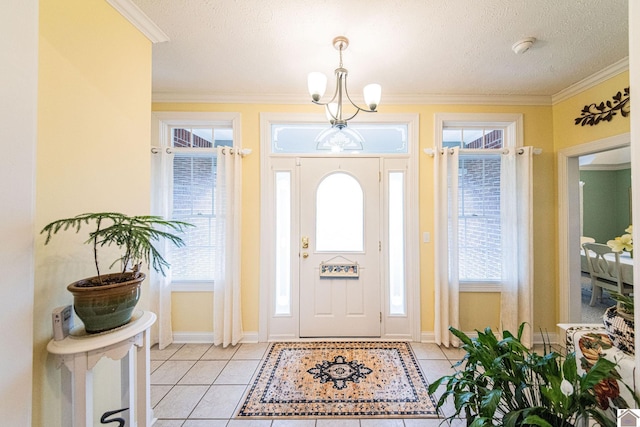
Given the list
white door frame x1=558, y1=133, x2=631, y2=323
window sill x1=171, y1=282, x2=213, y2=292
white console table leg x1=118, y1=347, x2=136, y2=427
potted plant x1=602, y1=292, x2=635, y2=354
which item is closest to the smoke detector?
white door frame x1=558, y1=133, x2=631, y2=323

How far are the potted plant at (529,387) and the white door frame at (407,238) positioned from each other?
4.67 feet

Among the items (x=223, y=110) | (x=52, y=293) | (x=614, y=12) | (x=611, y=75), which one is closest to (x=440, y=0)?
(x=614, y=12)

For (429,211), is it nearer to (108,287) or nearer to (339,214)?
(339,214)

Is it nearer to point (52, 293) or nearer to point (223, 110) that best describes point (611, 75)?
point (223, 110)

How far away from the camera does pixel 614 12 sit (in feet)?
5.12

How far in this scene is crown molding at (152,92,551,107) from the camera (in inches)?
104

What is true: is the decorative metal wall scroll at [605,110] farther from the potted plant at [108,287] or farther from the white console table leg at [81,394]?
the white console table leg at [81,394]

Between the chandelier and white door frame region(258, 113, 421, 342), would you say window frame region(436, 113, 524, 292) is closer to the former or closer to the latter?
white door frame region(258, 113, 421, 342)

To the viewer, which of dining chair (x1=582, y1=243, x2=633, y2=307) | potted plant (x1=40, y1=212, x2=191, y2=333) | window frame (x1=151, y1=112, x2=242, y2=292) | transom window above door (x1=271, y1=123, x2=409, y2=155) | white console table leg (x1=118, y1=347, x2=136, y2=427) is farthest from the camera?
dining chair (x1=582, y1=243, x2=633, y2=307)

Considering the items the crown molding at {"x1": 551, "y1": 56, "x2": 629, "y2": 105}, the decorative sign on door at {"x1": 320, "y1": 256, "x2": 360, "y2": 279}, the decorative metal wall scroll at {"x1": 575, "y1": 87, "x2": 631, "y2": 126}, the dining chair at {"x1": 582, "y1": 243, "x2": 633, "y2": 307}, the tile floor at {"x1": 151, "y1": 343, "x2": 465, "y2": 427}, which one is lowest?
the tile floor at {"x1": 151, "y1": 343, "x2": 465, "y2": 427}

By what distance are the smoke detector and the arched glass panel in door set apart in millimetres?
1641

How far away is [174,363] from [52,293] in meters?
1.61

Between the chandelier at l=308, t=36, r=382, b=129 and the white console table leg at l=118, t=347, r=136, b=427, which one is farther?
the chandelier at l=308, t=36, r=382, b=129

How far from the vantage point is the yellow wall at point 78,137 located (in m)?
1.08
